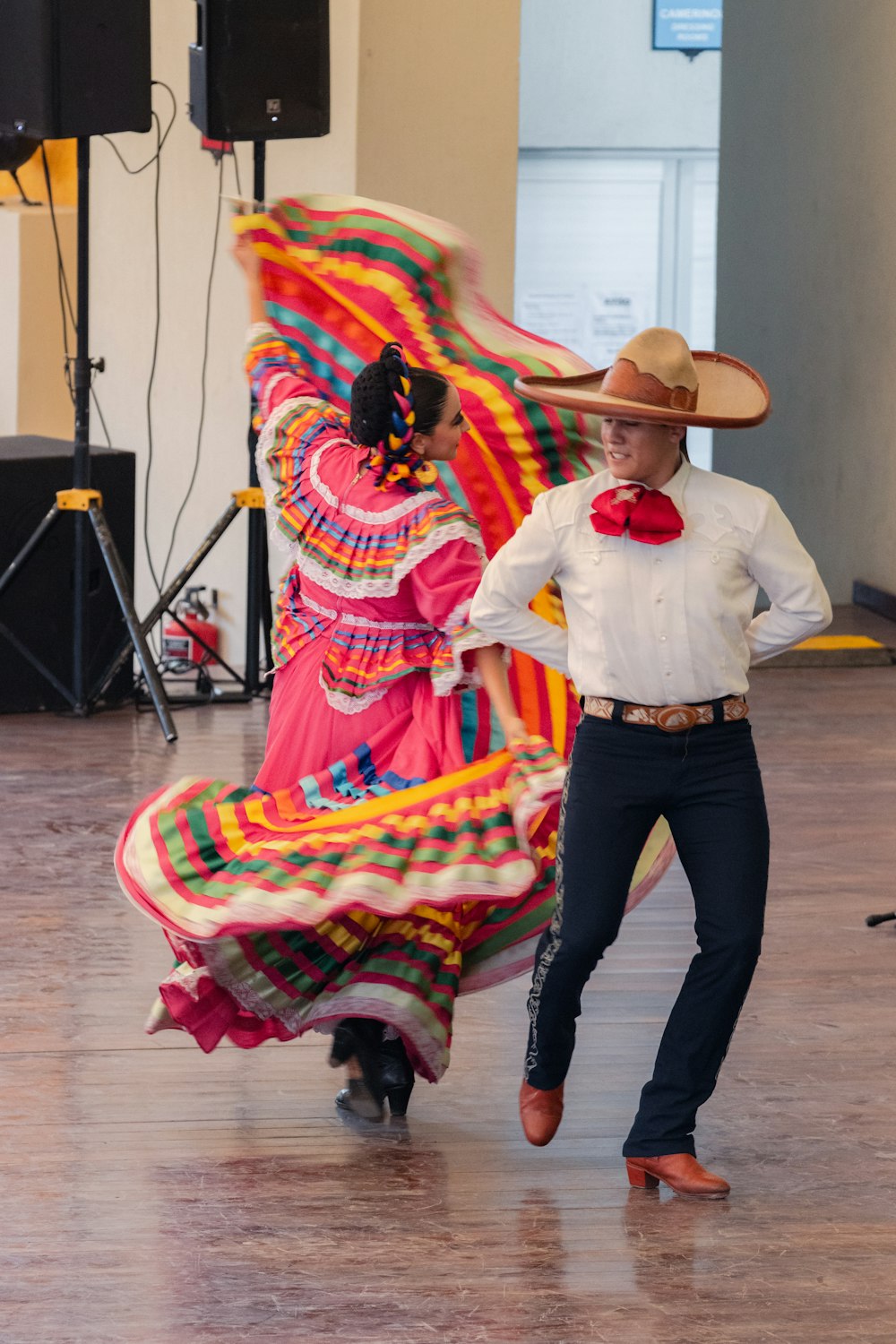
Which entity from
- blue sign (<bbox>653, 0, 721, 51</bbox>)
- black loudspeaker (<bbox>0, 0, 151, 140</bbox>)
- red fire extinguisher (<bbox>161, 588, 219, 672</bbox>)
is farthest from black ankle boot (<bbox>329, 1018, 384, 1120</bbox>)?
blue sign (<bbox>653, 0, 721, 51</bbox>)

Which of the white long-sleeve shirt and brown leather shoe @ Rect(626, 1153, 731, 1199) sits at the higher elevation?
the white long-sleeve shirt

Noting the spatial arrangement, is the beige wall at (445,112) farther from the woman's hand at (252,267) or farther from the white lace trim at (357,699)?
the white lace trim at (357,699)

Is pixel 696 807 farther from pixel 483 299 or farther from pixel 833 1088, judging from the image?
pixel 483 299

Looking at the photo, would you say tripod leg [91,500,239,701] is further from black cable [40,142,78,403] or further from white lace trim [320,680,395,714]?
white lace trim [320,680,395,714]

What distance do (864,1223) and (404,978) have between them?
77 centimetres

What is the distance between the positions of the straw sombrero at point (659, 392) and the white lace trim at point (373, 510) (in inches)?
11.5

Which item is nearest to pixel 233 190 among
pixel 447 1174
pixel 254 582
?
pixel 254 582

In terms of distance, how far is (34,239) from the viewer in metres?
7.35

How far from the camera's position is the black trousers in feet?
8.50

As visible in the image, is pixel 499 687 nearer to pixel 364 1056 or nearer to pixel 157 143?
pixel 364 1056

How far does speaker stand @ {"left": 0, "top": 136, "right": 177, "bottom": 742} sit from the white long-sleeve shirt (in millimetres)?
3450

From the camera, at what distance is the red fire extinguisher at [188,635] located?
278 inches

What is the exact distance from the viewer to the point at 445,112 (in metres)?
7.02

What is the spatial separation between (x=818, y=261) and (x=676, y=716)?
833 cm
